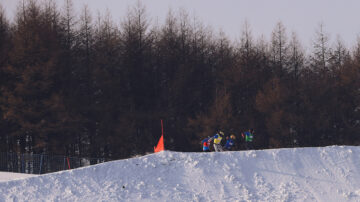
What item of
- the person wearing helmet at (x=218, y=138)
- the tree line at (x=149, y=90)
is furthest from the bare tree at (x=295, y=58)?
the person wearing helmet at (x=218, y=138)

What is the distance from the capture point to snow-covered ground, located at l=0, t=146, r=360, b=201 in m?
24.6

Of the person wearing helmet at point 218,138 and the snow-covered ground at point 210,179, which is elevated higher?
the person wearing helmet at point 218,138

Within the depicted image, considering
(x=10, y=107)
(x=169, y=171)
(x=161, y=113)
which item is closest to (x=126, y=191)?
(x=169, y=171)

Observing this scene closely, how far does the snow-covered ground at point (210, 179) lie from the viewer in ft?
80.7

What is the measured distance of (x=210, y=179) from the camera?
Answer: 26125mm

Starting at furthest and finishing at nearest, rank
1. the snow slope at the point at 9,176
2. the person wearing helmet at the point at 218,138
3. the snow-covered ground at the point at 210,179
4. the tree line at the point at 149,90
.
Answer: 1. the tree line at the point at 149,90
2. the person wearing helmet at the point at 218,138
3. the snow slope at the point at 9,176
4. the snow-covered ground at the point at 210,179

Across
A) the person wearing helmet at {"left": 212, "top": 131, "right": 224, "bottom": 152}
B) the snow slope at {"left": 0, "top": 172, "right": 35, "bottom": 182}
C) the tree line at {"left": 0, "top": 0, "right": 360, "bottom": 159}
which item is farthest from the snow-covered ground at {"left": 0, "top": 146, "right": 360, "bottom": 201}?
the tree line at {"left": 0, "top": 0, "right": 360, "bottom": 159}

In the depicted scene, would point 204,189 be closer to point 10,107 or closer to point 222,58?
point 10,107

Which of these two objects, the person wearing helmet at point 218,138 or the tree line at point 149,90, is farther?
the tree line at point 149,90

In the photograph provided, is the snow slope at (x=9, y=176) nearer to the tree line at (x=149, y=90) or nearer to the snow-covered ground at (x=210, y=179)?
the snow-covered ground at (x=210, y=179)

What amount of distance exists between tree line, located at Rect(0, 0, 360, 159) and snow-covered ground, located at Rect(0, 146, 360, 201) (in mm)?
16553

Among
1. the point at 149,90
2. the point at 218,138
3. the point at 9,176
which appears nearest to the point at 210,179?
the point at 218,138

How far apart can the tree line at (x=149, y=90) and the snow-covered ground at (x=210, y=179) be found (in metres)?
16.6

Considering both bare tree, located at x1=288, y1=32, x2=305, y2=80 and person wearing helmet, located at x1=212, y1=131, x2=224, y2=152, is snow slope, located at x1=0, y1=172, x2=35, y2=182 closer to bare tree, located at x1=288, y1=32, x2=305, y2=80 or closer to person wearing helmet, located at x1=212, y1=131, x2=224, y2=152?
person wearing helmet, located at x1=212, y1=131, x2=224, y2=152
